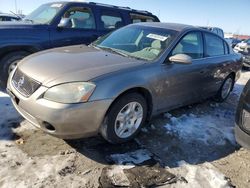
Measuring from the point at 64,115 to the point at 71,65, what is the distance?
2.59 ft

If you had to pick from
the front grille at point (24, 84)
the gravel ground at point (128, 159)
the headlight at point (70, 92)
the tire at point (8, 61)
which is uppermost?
the headlight at point (70, 92)

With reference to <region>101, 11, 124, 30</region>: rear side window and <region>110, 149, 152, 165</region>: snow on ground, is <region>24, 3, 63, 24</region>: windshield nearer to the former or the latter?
<region>101, 11, 124, 30</region>: rear side window

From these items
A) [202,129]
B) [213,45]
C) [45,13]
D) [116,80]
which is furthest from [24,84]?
[213,45]

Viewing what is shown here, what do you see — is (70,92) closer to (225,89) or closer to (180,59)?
(180,59)

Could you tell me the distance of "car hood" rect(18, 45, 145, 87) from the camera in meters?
3.28

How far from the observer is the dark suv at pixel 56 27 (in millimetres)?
5520

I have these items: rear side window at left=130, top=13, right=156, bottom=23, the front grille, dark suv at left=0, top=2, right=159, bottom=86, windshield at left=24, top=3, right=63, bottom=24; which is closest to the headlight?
the front grille

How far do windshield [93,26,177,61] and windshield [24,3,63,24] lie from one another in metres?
1.85

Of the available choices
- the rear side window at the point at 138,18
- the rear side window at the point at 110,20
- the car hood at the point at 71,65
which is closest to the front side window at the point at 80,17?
the rear side window at the point at 110,20

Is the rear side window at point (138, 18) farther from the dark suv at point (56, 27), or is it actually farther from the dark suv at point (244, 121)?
the dark suv at point (244, 121)

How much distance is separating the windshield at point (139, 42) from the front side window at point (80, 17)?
1.72 metres

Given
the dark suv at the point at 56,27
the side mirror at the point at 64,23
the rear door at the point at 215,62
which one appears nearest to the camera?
the rear door at the point at 215,62

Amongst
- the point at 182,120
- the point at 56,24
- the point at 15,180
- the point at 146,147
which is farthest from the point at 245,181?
the point at 56,24

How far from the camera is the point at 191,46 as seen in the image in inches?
189
